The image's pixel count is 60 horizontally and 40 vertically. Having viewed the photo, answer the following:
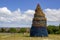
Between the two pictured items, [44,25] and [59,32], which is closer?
[44,25]

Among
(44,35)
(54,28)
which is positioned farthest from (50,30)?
(44,35)

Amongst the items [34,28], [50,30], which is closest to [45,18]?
[34,28]

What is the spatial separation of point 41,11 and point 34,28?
17.5ft

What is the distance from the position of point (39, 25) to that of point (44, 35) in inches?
151

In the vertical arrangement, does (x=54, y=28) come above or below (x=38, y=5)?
below

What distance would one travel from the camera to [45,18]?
53.2 metres

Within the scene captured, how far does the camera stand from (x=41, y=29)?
53.3m

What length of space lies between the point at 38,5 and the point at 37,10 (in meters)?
1.74

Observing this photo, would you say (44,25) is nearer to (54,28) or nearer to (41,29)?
(41,29)

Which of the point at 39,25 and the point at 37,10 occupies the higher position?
the point at 37,10

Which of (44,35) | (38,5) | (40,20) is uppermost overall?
(38,5)

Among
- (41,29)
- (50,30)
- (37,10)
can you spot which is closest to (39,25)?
(41,29)

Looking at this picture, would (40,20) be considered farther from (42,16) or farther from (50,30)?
(50,30)

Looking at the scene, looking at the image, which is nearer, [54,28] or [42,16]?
[42,16]
